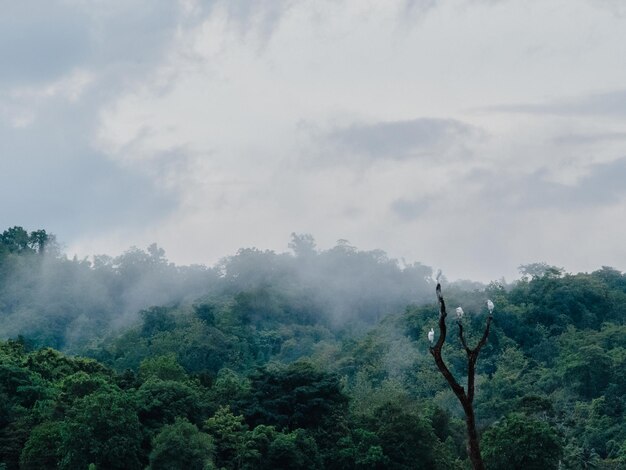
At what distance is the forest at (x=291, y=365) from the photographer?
33344 millimetres

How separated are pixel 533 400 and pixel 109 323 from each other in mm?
37095

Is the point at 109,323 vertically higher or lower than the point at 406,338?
higher

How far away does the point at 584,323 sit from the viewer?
193 ft

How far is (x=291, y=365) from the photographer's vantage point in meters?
38.5

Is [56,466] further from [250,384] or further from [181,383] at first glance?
[250,384]

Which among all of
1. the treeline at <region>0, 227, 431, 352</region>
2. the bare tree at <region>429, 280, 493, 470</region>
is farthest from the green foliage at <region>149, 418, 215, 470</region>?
the treeline at <region>0, 227, 431, 352</region>

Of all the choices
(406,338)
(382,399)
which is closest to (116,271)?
(406,338)

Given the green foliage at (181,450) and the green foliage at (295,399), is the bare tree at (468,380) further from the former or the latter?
the green foliage at (295,399)

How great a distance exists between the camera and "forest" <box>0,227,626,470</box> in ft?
109

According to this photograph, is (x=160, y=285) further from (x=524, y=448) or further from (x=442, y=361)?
(x=442, y=361)

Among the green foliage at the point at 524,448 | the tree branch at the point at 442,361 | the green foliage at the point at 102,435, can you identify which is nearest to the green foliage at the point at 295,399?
the green foliage at the point at 102,435

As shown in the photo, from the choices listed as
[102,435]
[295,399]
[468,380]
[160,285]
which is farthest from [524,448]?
[160,285]

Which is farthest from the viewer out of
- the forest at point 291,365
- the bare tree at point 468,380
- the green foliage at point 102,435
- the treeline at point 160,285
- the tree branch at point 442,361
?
the treeline at point 160,285

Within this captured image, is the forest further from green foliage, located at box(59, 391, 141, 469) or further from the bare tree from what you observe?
the bare tree
